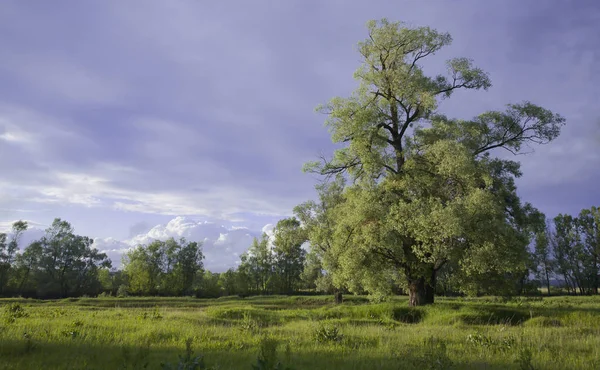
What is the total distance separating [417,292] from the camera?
22.5m

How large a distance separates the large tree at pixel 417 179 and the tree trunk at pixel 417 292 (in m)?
0.06

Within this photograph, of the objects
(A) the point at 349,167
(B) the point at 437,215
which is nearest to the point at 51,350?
(B) the point at 437,215

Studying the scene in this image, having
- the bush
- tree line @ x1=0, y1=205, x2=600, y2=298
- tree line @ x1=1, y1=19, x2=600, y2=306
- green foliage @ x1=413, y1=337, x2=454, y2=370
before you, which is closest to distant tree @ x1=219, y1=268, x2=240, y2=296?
tree line @ x1=0, y1=205, x2=600, y2=298

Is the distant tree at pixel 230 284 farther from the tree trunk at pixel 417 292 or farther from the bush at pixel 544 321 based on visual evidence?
the bush at pixel 544 321

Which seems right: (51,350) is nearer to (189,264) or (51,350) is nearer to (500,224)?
(500,224)

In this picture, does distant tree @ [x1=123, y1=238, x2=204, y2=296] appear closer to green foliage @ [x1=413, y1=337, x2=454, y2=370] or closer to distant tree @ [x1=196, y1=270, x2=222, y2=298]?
distant tree @ [x1=196, y1=270, x2=222, y2=298]

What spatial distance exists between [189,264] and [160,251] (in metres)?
8.75

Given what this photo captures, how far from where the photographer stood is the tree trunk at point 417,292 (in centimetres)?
2231

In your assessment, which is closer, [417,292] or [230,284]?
[417,292]

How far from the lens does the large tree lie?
19078 millimetres

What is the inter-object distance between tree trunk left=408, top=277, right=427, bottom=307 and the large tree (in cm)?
6

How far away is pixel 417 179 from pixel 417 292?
7.51 metres

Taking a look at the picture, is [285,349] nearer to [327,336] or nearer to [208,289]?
[327,336]

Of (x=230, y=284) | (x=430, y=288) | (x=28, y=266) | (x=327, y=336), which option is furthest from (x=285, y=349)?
(x=28, y=266)
